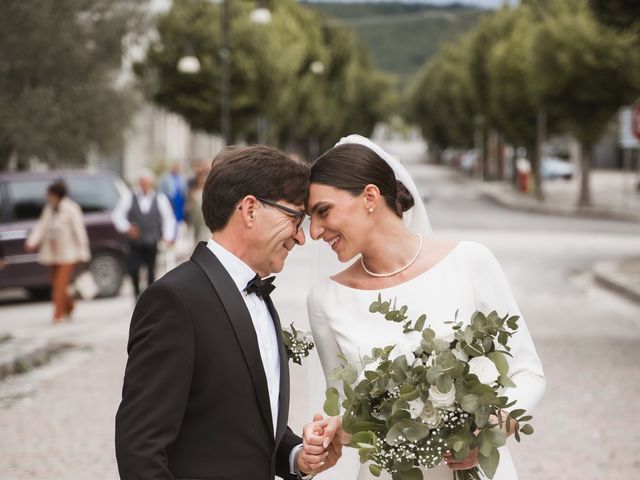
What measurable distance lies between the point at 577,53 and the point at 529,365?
35.9 m

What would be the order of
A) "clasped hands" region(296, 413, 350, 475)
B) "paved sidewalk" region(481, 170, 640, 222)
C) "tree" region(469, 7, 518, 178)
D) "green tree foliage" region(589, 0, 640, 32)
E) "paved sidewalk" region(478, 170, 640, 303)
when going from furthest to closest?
"tree" region(469, 7, 518, 178) → "paved sidewalk" region(481, 170, 640, 222) → "paved sidewalk" region(478, 170, 640, 303) → "green tree foliage" region(589, 0, 640, 32) → "clasped hands" region(296, 413, 350, 475)

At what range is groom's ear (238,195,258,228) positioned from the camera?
2910 millimetres

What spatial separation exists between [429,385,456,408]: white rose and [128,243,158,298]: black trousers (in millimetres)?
12856

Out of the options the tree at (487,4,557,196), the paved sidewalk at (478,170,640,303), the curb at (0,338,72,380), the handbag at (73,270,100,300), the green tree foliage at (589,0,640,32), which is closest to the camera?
the curb at (0,338,72,380)

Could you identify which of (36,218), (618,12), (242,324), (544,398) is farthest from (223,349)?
(618,12)

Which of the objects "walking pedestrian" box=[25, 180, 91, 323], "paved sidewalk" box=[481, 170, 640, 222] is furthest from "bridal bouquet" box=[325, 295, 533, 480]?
"paved sidewalk" box=[481, 170, 640, 222]

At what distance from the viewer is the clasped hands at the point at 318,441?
3.11 meters

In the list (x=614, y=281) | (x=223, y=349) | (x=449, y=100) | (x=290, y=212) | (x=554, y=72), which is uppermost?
(x=554, y=72)

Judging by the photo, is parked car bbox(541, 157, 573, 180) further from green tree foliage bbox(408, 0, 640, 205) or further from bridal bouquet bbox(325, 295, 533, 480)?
bridal bouquet bbox(325, 295, 533, 480)

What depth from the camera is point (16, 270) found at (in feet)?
54.2

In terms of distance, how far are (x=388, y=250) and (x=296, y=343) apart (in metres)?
0.42

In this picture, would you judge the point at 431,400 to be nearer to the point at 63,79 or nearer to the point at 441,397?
the point at 441,397

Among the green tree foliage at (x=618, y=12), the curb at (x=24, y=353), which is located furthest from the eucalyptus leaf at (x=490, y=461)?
the green tree foliage at (x=618, y=12)

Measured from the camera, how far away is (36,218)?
667 inches
